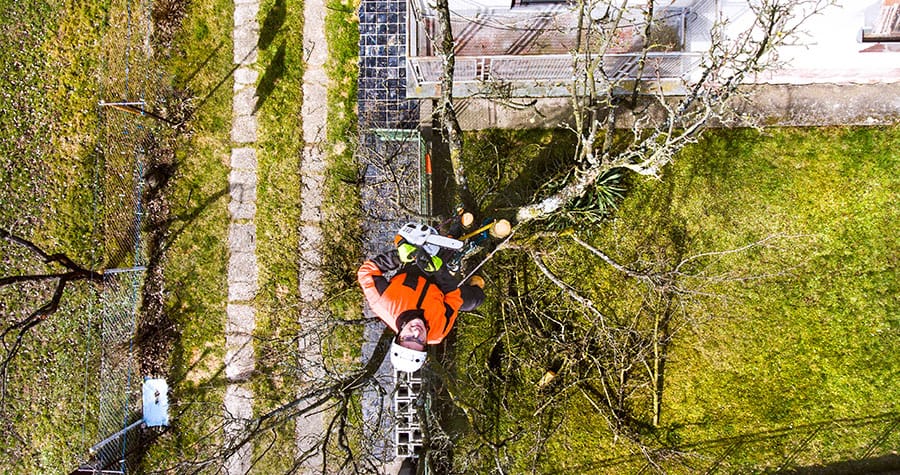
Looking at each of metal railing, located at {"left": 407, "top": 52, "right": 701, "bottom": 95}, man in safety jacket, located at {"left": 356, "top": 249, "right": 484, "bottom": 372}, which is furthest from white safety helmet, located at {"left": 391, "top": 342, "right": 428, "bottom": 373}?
metal railing, located at {"left": 407, "top": 52, "right": 701, "bottom": 95}

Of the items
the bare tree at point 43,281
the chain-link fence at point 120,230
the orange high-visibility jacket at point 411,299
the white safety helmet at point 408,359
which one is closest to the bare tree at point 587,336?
the orange high-visibility jacket at point 411,299

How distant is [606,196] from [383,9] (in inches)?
193

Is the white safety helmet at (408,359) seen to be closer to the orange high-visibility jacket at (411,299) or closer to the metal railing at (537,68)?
the orange high-visibility jacket at (411,299)

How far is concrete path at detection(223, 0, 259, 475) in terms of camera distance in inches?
370

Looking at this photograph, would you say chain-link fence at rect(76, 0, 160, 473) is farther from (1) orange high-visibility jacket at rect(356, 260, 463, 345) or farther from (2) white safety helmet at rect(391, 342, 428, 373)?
(2) white safety helmet at rect(391, 342, 428, 373)

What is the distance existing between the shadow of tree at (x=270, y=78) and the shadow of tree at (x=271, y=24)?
260 millimetres

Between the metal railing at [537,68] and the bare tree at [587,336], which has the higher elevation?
the metal railing at [537,68]

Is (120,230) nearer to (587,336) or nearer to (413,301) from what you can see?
(413,301)

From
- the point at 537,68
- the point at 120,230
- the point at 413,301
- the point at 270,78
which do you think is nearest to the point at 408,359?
the point at 413,301

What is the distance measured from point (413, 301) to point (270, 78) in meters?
5.63

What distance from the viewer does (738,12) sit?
755cm

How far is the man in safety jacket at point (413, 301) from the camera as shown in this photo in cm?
582

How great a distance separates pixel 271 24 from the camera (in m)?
9.62

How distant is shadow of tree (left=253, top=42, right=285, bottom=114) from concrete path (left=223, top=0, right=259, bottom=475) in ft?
0.32
